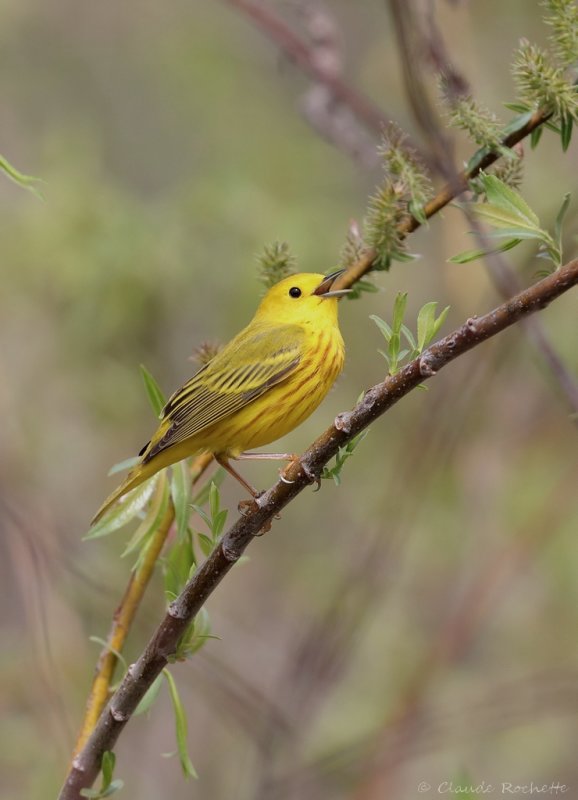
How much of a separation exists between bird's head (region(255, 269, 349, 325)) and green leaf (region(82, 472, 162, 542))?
3.87ft

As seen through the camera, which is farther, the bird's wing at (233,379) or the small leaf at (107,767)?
the bird's wing at (233,379)

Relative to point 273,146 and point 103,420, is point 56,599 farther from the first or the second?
point 273,146

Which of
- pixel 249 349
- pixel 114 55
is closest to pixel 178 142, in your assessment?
pixel 114 55

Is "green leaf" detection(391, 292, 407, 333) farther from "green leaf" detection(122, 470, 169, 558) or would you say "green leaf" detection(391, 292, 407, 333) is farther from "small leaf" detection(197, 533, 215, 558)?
"green leaf" detection(122, 470, 169, 558)

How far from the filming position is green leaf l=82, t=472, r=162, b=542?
253 cm

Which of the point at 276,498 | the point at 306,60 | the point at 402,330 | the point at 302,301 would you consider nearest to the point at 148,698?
the point at 276,498

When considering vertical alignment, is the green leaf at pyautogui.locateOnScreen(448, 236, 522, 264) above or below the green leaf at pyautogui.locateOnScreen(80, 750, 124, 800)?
above

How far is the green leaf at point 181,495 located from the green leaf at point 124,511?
2.5 inches

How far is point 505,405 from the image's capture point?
16.9ft

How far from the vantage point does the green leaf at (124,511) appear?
2.53m

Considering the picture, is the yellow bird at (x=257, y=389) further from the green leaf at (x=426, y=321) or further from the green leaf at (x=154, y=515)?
the green leaf at (x=426, y=321)

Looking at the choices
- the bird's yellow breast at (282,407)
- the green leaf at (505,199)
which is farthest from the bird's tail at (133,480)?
the green leaf at (505,199)

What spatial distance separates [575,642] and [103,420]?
2419 millimetres

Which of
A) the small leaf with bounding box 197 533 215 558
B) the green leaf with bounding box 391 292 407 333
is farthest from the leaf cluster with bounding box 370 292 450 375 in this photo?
the small leaf with bounding box 197 533 215 558
